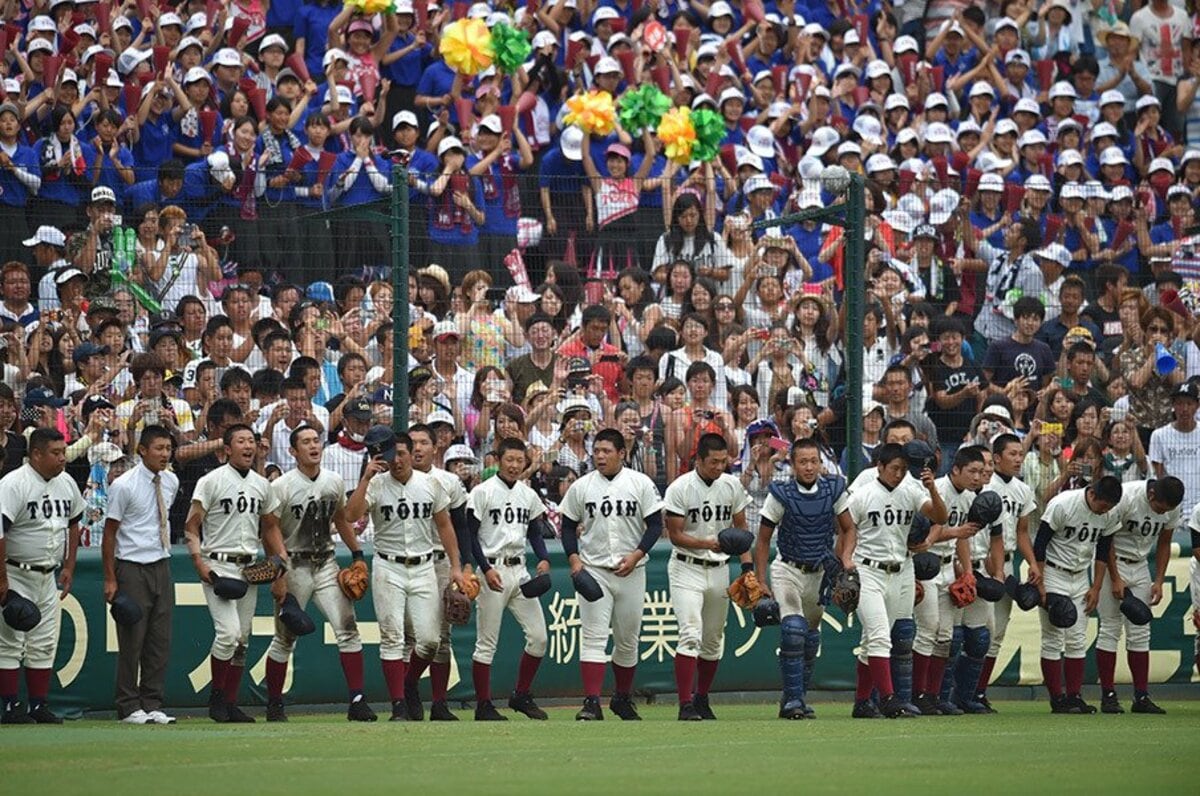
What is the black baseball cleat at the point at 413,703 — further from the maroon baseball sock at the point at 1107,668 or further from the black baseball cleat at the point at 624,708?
the maroon baseball sock at the point at 1107,668

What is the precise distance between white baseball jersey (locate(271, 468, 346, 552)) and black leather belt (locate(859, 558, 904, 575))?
3.77 m

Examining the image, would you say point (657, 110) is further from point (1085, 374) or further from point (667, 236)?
point (1085, 374)

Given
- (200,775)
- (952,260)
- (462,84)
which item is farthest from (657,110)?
(200,775)

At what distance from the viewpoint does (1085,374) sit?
16422 millimetres

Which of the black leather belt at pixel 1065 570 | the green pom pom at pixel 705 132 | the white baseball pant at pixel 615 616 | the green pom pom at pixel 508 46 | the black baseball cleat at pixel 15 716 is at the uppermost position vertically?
the green pom pom at pixel 508 46

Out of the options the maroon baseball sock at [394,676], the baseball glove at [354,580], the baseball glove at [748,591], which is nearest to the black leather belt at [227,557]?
the baseball glove at [354,580]

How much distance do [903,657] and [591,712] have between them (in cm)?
232

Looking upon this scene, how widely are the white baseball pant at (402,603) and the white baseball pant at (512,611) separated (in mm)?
443

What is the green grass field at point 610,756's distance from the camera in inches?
352

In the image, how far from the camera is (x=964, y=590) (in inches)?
539

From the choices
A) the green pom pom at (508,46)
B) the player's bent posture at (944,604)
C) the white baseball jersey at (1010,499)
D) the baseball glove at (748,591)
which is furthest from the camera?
the green pom pom at (508,46)

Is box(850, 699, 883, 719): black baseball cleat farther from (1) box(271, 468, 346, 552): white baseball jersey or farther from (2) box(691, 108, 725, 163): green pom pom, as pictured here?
(2) box(691, 108, 725, 163): green pom pom

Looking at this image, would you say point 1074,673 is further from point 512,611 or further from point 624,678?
point 512,611

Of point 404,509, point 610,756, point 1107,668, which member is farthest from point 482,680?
point 1107,668
